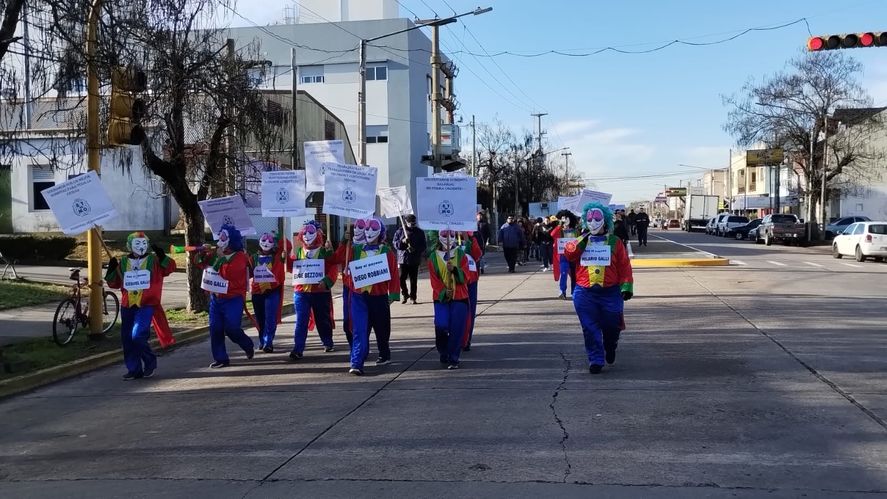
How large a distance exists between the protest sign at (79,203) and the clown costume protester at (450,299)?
13.5ft

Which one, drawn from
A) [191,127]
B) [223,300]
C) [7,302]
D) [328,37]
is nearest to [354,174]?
[223,300]

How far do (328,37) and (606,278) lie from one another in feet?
141

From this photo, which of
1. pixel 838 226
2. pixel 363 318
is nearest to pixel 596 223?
pixel 363 318

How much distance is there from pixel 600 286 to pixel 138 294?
511 centimetres

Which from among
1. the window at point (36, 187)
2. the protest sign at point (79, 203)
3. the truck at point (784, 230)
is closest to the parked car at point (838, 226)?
the truck at point (784, 230)

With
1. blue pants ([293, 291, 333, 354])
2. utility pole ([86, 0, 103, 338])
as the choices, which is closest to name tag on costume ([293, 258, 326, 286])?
blue pants ([293, 291, 333, 354])

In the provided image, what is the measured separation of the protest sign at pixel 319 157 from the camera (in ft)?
37.0

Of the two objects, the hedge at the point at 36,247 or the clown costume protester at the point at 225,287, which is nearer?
the clown costume protester at the point at 225,287

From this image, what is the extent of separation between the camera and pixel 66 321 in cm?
1094

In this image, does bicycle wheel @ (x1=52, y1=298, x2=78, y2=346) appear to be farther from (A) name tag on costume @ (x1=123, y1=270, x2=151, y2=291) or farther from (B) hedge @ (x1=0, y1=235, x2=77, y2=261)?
(B) hedge @ (x1=0, y1=235, x2=77, y2=261)

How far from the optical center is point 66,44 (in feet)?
31.3

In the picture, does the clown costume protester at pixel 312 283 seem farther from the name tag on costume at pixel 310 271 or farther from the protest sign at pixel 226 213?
the protest sign at pixel 226 213

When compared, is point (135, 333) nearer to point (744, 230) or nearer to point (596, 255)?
point (596, 255)

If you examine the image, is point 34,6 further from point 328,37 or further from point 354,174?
point 328,37
